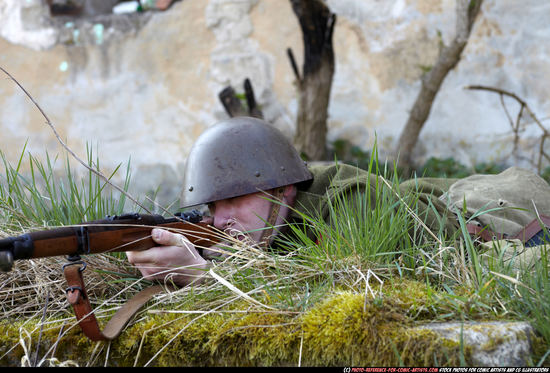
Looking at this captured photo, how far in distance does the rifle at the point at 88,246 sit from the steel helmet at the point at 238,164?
0.50 meters

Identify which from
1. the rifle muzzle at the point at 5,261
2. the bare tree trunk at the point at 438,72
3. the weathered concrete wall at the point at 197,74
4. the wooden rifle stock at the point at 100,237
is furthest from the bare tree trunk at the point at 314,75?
the rifle muzzle at the point at 5,261

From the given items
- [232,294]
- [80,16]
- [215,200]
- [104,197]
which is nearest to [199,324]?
[232,294]

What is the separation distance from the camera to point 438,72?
5547 mm

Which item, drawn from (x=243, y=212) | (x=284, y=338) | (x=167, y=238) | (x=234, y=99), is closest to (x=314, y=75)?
(x=234, y=99)

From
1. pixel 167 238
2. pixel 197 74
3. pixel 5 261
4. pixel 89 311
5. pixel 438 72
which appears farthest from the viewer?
pixel 197 74

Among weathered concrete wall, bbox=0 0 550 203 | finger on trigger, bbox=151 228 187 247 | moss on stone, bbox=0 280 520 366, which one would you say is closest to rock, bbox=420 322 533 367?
moss on stone, bbox=0 280 520 366

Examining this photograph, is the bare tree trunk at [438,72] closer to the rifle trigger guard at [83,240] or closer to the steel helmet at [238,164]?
the steel helmet at [238,164]

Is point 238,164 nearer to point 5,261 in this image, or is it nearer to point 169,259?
point 169,259

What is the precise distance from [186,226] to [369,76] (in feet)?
17.6

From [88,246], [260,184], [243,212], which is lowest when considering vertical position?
[243,212]

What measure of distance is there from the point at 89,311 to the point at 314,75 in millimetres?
4252

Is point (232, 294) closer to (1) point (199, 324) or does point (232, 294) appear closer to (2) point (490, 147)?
(1) point (199, 324)

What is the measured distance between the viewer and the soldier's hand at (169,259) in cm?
214

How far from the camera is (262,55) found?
7402 mm
